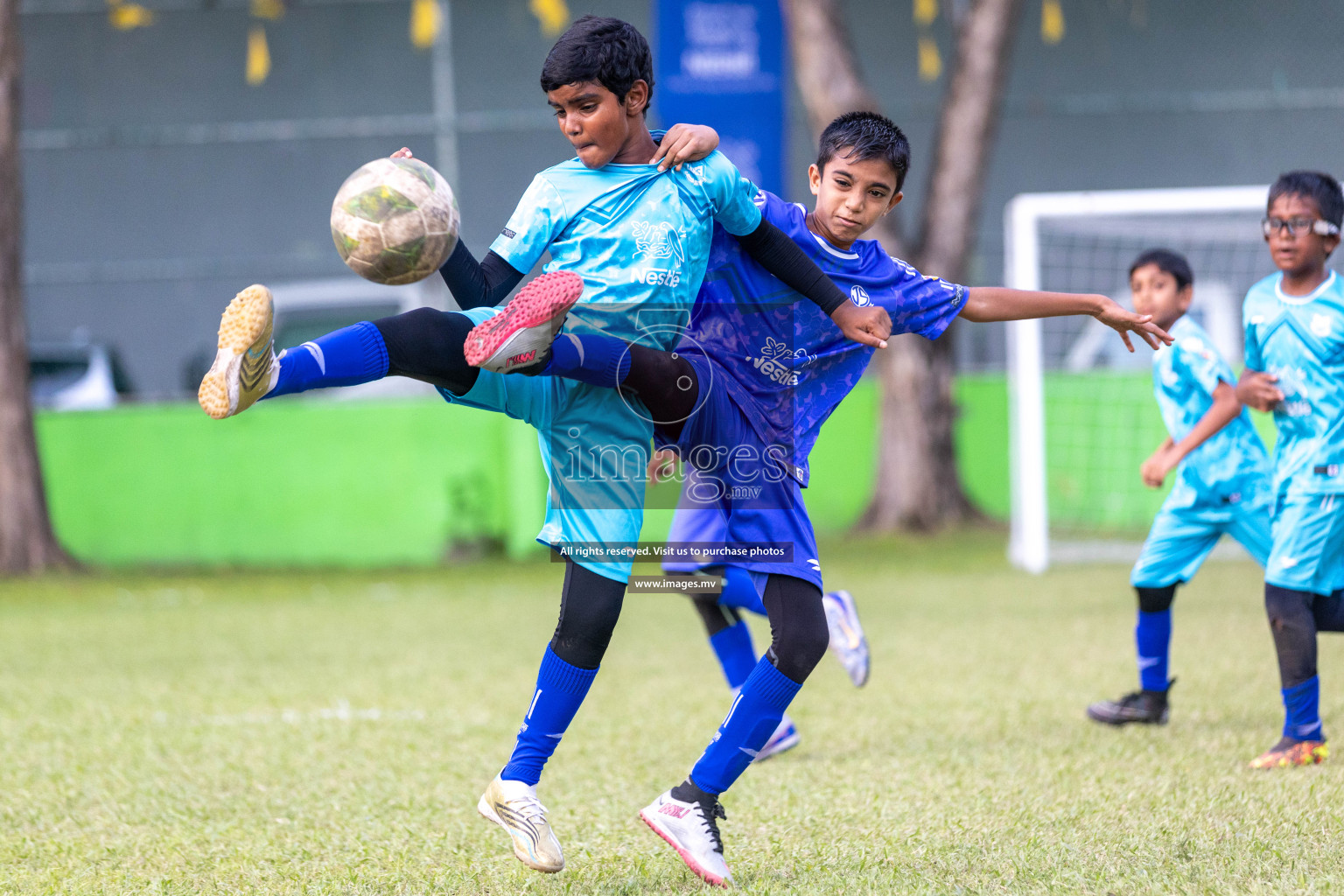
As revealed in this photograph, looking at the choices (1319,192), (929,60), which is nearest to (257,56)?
(929,60)

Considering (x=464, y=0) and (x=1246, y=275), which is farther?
(x=464, y=0)

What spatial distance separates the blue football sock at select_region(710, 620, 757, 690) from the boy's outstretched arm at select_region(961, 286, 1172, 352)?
1640mm

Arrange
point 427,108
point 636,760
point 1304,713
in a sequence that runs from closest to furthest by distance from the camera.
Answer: point 1304,713, point 636,760, point 427,108

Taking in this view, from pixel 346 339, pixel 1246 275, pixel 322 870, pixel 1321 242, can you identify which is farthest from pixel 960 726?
pixel 1246 275

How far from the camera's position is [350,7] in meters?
15.4

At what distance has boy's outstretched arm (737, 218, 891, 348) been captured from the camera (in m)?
3.21

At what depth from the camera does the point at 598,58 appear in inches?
118

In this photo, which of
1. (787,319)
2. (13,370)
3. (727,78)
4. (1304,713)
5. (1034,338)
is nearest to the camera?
(787,319)

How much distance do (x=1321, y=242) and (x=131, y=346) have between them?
12.9 m

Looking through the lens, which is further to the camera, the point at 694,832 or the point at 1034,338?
the point at 1034,338

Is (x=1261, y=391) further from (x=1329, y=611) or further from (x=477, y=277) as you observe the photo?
(x=477, y=277)

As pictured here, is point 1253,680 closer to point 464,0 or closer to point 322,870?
point 322,870

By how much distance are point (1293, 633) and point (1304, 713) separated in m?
0.24

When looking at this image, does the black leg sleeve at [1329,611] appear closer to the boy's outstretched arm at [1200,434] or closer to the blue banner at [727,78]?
the boy's outstretched arm at [1200,434]
